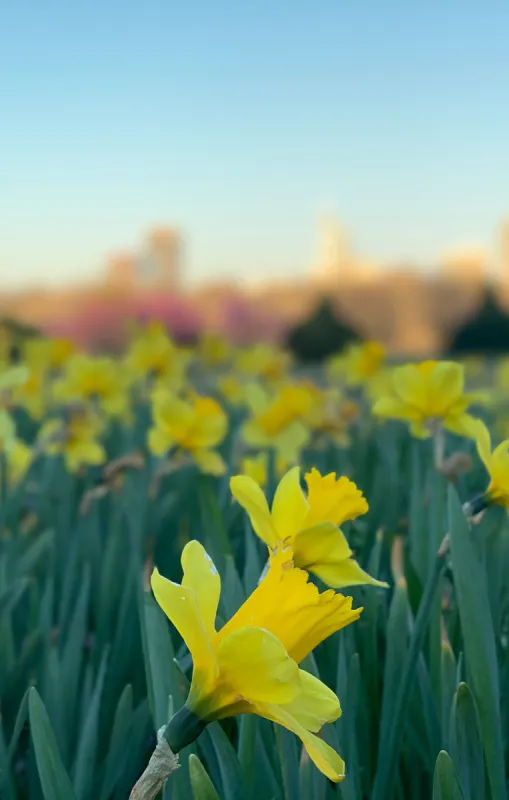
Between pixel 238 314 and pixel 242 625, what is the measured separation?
34.8 feet

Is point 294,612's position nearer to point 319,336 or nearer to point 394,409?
point 394,409

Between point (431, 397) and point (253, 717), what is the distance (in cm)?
57

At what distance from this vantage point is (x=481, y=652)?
1.86 feet

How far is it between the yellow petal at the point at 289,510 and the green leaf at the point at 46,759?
190 millimetres

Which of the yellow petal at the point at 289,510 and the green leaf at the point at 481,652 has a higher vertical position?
the yellow petal at the point at 289,510

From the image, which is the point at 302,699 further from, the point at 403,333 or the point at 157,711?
the point at 403,333

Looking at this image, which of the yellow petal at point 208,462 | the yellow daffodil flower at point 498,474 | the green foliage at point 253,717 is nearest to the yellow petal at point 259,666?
the green foliage at point 253,717

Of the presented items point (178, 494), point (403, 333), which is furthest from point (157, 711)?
point (403, 333)

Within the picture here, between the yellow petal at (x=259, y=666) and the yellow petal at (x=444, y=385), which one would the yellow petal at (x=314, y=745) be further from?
the yellow petal at (x=444, y=385)

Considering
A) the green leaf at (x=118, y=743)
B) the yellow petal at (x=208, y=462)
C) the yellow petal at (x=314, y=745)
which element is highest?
the yellow petal at (x=314, y=745)

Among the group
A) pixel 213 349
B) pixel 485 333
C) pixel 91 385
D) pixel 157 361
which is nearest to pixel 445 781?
pixel 91 385

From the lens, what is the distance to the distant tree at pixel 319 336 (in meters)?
9.17

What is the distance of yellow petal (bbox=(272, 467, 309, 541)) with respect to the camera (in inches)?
21.3

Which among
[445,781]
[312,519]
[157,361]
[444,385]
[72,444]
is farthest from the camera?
[157,361]
